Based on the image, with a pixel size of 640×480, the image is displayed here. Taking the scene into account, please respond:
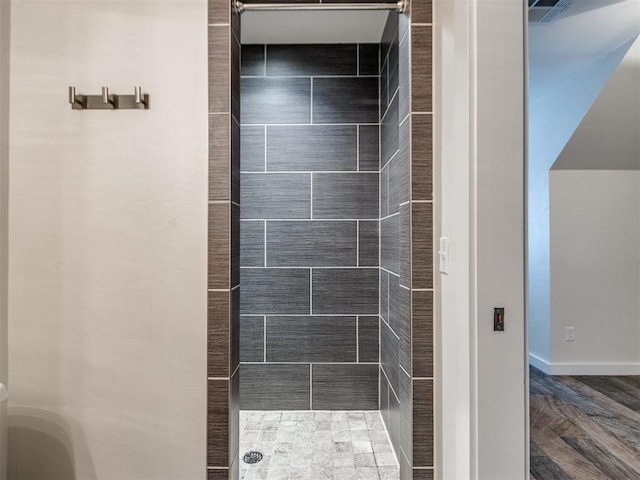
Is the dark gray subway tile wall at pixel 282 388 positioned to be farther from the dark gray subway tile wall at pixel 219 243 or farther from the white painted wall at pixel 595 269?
the white painted wall at pixel 595 269

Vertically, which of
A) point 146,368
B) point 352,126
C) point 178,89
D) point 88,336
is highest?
point 352,126

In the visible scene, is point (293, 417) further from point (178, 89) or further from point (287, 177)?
point (178, 89)

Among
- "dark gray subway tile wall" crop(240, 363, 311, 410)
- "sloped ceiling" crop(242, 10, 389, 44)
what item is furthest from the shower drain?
"sloped ceiling" crop(242, 10, 389, 44)

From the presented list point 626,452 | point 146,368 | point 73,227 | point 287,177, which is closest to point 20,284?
point 73,227

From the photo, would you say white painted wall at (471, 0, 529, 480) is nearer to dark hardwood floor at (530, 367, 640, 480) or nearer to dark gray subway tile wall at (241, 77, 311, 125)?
dark hardwood floor at (530, 367, 640, 480)

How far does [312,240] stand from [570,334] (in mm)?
2652

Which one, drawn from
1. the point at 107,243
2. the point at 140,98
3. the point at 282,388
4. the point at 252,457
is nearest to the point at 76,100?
the point at 140,98

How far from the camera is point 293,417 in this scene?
8.46 ft

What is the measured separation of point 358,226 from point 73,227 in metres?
1.69

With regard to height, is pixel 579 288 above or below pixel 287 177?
below

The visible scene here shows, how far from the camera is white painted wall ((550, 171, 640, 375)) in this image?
360 centimetres

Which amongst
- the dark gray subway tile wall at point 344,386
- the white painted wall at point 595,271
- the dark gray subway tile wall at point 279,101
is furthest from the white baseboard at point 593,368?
the dark gray subway tile wall at point 279,101

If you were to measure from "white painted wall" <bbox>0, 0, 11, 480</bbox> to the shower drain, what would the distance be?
0.99 metres

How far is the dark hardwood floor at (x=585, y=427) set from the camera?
2.09m
